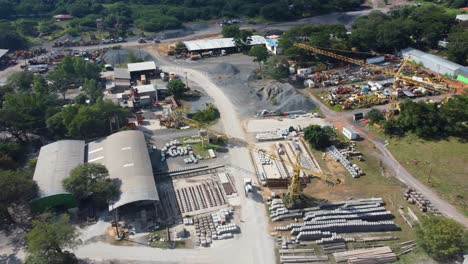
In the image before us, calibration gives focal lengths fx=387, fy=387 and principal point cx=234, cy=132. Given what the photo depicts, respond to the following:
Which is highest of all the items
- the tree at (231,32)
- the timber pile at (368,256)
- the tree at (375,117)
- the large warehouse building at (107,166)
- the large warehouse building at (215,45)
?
the tree at (231,32)

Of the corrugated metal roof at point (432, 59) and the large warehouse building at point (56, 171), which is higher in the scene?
the corrugated metal roof at point (432, 59)

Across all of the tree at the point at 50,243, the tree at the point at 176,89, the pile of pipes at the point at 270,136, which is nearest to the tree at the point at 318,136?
the pile of pipes at the point at 270,136

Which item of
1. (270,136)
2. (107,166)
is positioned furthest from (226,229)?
(270,136)

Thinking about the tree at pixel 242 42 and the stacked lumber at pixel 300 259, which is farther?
the tree at pixel 242 42

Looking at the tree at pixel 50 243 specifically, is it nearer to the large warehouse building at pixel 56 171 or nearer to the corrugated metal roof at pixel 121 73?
the large warehouse building at pixel 56 171

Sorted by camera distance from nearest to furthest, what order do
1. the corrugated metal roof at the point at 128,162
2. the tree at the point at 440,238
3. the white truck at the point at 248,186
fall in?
the tree at the point at 440,238 → the corrugated metal roof at the point at 128,162 → the white truck at the point at 248,186

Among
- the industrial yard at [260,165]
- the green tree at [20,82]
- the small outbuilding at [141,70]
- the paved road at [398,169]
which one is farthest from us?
the small outbuilding at [141,70]

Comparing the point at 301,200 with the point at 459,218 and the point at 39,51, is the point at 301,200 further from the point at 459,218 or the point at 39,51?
the point at 39,51
